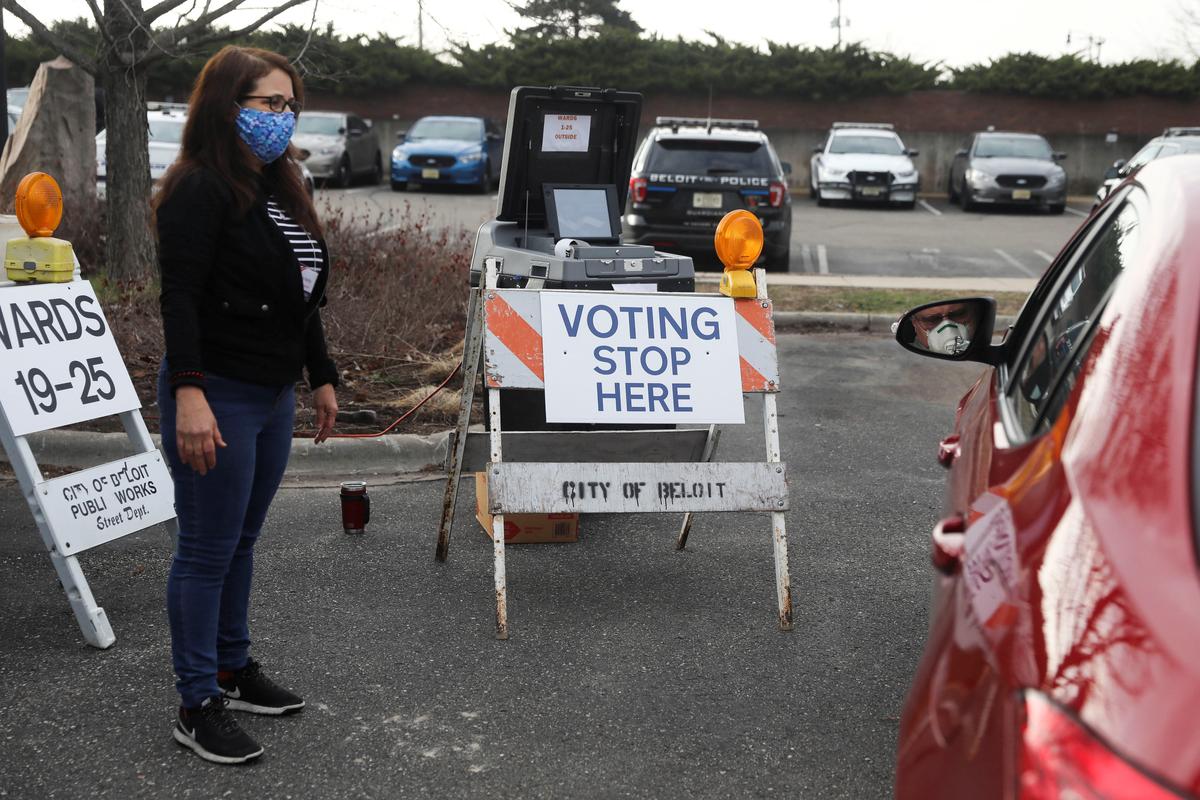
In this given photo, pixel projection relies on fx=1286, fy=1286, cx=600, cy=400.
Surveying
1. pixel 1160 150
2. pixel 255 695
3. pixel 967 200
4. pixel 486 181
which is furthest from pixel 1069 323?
pixel 486 181

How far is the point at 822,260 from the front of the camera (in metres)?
17.6

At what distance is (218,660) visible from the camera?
3.87 metres

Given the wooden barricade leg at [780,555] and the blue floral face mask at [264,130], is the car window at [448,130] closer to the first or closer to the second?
the wooden barricade leg at [780,555]

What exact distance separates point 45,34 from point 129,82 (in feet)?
2.27

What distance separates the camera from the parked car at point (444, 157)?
27.1m

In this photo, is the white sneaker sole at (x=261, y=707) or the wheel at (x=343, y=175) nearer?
the white sneaker sole at (x=261, y=707)

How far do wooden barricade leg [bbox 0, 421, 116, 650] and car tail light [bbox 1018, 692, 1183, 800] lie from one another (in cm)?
368

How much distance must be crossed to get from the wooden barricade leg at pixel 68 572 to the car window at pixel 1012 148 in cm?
2487

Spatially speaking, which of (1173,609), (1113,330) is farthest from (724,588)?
(1173,609)

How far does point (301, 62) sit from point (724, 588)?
7.45 meters

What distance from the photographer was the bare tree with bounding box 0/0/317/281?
977cm

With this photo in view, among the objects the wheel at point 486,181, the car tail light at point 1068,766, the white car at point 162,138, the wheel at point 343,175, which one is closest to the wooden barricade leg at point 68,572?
the car tail light at point 1068,766

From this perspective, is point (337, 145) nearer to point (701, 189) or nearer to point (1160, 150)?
point (701, 189)

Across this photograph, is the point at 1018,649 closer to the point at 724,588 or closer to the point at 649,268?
the point at 724,588
